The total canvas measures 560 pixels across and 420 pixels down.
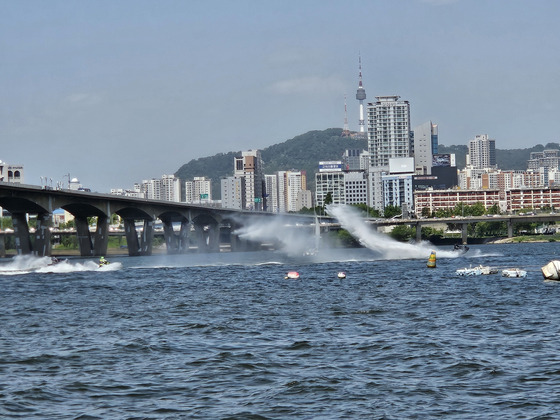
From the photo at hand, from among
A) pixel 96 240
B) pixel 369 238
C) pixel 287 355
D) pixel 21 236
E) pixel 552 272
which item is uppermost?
pixel 21 236

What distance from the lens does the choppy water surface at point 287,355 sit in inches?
1174

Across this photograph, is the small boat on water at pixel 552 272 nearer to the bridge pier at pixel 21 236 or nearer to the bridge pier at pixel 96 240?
the bridge pier at pixel 21 236

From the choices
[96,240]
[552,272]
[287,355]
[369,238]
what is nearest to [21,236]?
[96,240]

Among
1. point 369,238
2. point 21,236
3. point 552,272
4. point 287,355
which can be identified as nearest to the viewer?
point 287,355

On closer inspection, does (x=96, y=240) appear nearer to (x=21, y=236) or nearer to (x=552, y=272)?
(x=21, y=236)

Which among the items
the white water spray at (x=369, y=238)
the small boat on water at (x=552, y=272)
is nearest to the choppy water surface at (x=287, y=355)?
the small boat on water at (x=552, y=272)

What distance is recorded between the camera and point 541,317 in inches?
2021

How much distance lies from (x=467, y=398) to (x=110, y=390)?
12812 millimetres

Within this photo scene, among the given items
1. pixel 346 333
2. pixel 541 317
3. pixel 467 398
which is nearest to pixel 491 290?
pixel 541 317

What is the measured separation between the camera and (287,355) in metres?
39.3

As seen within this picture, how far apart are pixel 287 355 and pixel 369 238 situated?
100606mm

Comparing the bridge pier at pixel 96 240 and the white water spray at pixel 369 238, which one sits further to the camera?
the bridge pier at pixel 96 240

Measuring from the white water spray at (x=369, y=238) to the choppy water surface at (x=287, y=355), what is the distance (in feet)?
190

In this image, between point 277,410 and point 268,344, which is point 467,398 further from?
point 268,344
